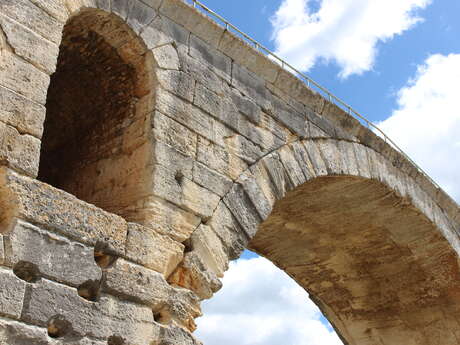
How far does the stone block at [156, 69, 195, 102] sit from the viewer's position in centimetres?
Answer: 500

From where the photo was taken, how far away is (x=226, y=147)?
530cm

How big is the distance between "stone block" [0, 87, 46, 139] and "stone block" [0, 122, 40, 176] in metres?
0.04

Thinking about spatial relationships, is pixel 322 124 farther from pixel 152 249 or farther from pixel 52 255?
pixel 52 255

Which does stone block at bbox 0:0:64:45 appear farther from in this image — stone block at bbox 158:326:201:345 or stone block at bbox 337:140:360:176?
stone block at bbox 337:140:360:176

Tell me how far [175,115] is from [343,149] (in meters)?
2.30

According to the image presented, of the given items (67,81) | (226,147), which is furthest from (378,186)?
(67,81)

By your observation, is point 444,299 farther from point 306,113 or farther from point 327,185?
point 306,113

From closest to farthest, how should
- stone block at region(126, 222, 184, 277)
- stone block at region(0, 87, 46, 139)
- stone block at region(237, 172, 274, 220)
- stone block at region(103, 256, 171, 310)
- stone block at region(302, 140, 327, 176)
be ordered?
stone block at region(0, 87, 46, 139) < stone block at region(103, 256, 171, 310) < stone block at region(126, 222, 184, 277) < stone block at region(237, 172, 274, 220) < stone block at region(302, 140, 327, 176)

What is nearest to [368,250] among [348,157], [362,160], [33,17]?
[362,160]

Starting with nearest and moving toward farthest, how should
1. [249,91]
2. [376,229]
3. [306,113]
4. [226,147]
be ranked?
[226,147] < [249,91] < [306,113] < [376,229]

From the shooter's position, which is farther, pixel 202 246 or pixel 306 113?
pixel 306 113

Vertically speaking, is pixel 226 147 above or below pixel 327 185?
below

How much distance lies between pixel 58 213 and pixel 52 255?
10.2 inches

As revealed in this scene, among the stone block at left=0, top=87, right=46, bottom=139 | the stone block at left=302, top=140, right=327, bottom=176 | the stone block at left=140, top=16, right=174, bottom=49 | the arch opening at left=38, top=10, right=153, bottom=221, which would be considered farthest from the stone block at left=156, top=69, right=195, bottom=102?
the stone block at left=302, top=140, right=327, bottom=176
